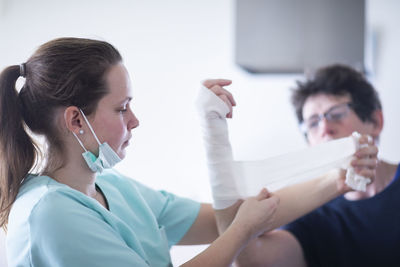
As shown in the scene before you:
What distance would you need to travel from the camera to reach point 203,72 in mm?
2264

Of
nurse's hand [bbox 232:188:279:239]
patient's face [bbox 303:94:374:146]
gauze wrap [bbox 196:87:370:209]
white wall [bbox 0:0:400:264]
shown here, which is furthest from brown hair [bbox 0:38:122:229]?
white wall [bbox 0:0:400:264]

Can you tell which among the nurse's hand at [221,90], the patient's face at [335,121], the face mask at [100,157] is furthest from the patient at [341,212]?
the face mask at [100,157]

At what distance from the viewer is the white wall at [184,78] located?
6.77 ft

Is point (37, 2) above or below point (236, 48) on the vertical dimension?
above

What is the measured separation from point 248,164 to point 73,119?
500 mm

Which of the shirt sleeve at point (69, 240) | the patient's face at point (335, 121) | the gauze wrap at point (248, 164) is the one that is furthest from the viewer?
the patient's face at point (335, 121)

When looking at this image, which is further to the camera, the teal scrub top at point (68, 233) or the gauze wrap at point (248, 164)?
the gauze wrap at point (248, 164)

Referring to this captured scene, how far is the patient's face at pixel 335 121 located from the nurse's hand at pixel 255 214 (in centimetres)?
50

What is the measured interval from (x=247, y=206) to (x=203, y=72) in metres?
1.37

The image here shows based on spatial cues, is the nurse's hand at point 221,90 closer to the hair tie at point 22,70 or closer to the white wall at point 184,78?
the hair tie at point 22,70

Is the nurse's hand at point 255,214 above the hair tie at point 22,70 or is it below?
below

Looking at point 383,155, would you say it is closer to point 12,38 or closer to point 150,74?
point 150,74

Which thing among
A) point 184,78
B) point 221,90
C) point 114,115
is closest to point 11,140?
point 114,115

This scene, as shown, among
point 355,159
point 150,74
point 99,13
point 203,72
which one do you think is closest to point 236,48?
point 203,72
